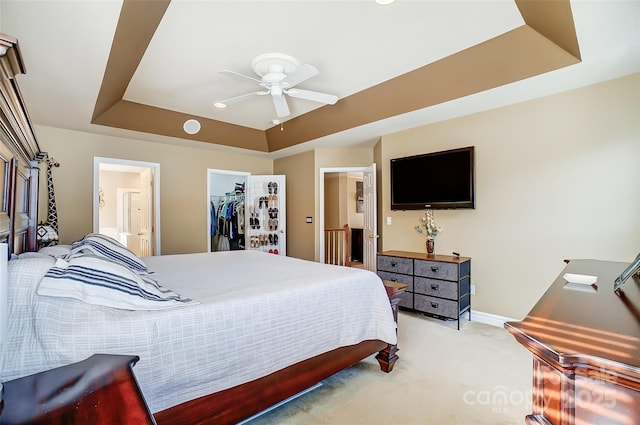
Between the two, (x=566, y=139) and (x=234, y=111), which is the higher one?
(x=234, y=111)

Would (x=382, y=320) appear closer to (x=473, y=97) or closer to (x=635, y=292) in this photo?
(x=635, y=292)

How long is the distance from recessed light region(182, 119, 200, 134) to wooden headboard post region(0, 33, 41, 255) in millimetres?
2264

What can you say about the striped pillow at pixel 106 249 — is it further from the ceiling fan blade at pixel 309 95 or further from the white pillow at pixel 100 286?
the ceiling fan blade at pixel 309 95

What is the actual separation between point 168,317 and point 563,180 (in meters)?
3.51

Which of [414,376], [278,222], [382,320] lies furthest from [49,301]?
[278,222]

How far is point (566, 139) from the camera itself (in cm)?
292

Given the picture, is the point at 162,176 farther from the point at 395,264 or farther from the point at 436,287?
the point at 436,287

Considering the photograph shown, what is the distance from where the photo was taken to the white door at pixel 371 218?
4.68m

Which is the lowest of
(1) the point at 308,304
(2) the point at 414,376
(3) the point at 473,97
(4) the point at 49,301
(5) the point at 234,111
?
(2) the point at 414,376

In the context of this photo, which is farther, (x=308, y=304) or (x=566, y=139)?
(x=566, y=139)

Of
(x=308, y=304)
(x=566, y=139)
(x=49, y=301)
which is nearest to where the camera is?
(x=49, y=301)

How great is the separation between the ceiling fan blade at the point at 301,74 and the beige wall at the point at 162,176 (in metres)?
2.97

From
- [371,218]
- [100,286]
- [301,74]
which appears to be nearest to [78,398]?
[100,286]

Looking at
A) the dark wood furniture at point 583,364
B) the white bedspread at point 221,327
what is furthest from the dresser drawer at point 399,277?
the dark wood furniture at point 583,364
